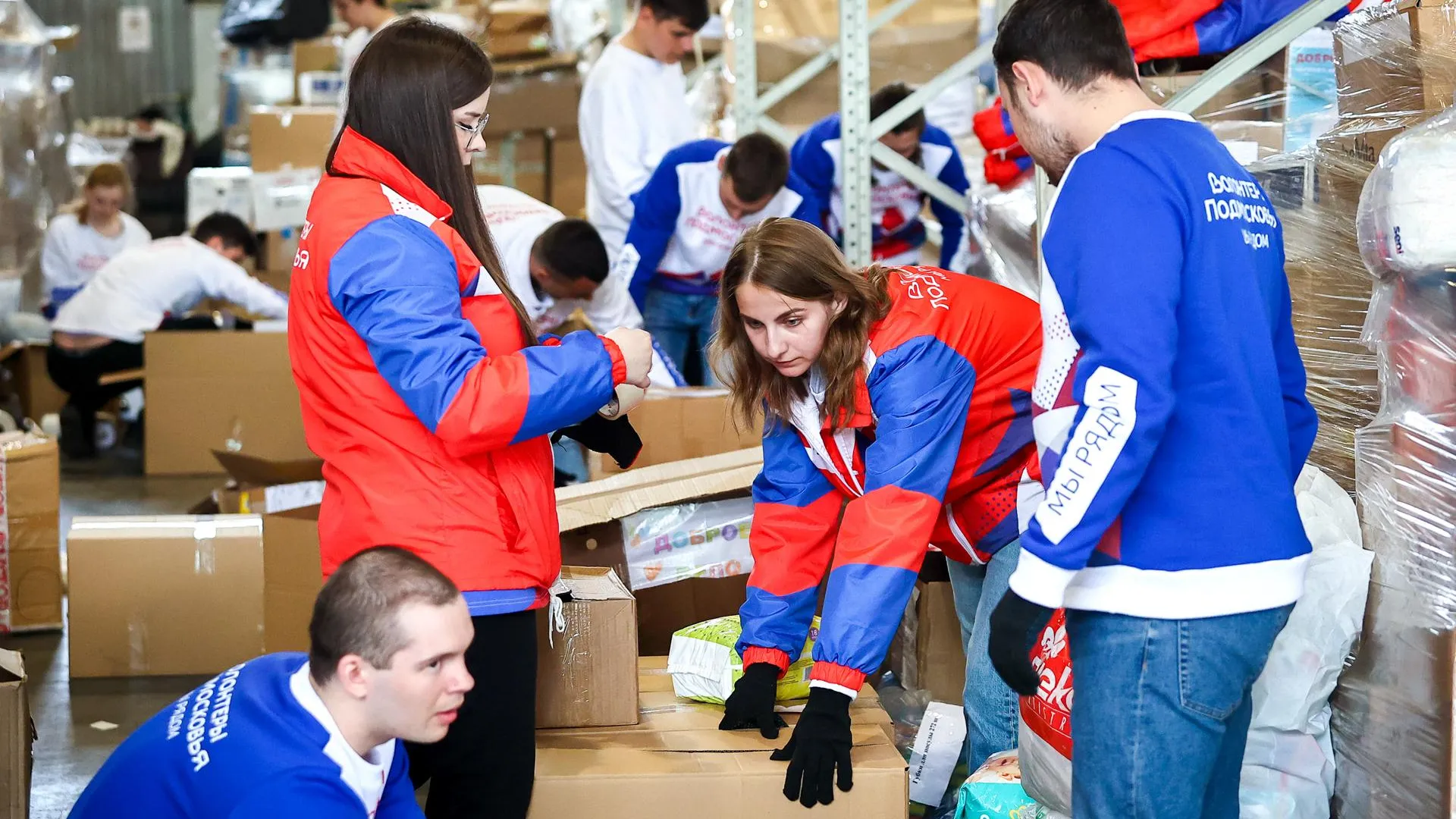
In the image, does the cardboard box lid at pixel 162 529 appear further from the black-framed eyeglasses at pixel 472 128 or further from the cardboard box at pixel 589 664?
the black-framed eyeglasses at pixel 472 128

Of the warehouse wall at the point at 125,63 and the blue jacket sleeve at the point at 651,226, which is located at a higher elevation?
the warehouse wall at the point at 125,63

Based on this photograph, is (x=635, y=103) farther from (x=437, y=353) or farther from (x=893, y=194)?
(x=437, y=353)

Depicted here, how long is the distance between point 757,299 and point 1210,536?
2.45ft

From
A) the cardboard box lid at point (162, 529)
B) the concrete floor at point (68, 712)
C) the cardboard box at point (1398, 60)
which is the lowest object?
the concrete floor at point (68, 712)

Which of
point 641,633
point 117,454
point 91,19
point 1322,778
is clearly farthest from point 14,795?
point 91,19

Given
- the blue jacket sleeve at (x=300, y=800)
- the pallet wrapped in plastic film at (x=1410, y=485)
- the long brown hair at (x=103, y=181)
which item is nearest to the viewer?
the blue jacket sleeve at (x=300, y=800)

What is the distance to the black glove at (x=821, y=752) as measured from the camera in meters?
1.89

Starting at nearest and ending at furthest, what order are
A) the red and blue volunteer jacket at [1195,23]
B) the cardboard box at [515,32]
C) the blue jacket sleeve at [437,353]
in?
1. the blue jacket sleeve at [437,353]
2. the red and blue volunteer jacket at [1195,23]
3. the cardboard box at [515,32]

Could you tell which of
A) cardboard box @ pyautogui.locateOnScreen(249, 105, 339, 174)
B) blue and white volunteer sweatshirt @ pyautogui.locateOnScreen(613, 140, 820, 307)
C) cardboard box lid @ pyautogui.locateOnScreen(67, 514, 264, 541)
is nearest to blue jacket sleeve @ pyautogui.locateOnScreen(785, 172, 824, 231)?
blue and white volunteer sweatshirt @ pyautogui.locateOnScreen(613, 140, 820, 307)

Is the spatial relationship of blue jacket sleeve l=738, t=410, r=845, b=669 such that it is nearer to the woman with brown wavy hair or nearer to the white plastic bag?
the woman with brown wavy hair

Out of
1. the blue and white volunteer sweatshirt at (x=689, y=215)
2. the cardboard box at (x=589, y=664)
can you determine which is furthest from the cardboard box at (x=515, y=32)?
the cardboard box at (x=589, y=664)

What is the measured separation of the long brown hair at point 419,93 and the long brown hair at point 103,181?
20.3ft

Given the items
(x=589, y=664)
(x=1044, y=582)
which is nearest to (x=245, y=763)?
(x=589, y=664)

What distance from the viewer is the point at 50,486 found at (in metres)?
3.89
